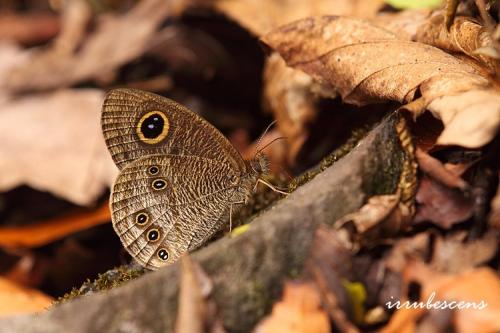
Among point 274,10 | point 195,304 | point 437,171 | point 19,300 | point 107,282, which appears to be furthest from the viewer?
point 274,10

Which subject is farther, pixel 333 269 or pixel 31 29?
pixel 31 29

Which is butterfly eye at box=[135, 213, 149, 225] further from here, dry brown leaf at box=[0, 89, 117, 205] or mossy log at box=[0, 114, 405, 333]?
dry brown leaf at box=[0, 89, 117, 205]

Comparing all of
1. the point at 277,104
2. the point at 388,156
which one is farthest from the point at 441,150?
the point at 277,104

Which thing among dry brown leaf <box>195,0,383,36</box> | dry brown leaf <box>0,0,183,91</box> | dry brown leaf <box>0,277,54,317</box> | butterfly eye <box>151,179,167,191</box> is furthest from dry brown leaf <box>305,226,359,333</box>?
dry brown leaf <box>0,0,183,91</box>

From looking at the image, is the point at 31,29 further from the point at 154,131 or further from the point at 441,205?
the point at 441,205

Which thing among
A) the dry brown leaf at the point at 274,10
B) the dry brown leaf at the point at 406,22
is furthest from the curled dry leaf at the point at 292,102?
the dry brown leaf at the point at 406,22

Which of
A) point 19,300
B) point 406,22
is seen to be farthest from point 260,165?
point 19,300
